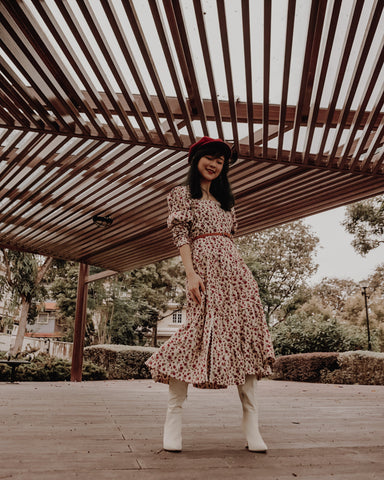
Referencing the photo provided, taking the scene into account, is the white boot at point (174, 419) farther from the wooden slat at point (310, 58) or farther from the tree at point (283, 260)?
the tree at point (283, 260)

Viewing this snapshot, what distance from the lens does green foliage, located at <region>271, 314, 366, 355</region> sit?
11273 mm

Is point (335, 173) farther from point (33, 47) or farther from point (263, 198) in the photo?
point (33, 47)

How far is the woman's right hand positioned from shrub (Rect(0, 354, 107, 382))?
298 inches

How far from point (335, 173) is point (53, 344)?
13576mm

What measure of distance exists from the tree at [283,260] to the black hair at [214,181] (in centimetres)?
1676

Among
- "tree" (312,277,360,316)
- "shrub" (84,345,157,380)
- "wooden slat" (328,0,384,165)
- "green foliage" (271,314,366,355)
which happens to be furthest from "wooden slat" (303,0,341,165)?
"tree" (312,277,360,316)

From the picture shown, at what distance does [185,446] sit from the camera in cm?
204

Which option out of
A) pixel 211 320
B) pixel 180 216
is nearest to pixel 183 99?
pixel 180 216

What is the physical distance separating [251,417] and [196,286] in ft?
2.19

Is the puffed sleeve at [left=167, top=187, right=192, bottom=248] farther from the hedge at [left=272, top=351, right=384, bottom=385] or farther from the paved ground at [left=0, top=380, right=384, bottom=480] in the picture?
the hedge at [left=272, top=351, right=384, bottom=385]

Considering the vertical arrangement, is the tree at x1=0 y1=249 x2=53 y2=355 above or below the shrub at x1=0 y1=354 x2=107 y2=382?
above

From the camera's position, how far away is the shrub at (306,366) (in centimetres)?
985

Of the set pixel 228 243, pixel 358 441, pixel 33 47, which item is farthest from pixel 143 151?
pixel 358 441

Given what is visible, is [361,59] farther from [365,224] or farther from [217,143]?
→ [365,224]
